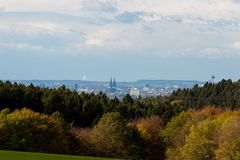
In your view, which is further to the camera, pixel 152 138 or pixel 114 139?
pixel 152 138

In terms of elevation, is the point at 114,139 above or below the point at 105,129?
below

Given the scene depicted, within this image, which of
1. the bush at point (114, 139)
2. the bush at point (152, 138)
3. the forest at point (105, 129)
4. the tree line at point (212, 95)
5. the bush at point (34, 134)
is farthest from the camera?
the tree line at point (212, 95)

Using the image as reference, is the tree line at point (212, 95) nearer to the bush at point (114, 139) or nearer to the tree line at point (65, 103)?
the tree line at point (65, 103)

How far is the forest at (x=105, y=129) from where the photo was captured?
67.8 m

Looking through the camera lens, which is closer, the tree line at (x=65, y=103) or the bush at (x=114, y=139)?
the bush at (x=114, y=139)

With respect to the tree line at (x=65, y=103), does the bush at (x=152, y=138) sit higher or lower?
lower

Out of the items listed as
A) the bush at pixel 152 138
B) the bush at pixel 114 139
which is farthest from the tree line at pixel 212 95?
the bush at pixel 114 139

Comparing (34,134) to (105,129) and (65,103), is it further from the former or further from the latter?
(65,103)

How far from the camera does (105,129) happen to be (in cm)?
7550

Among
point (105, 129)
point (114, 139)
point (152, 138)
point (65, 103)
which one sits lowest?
point (152, 138)

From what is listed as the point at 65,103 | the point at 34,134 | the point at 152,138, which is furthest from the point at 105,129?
the point at 65,103

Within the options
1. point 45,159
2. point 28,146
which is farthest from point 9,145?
point 45,159

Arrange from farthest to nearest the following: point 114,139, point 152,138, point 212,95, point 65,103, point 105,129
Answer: point 212,95 < point 65,103 < point 152,138 < point 105,129 < point 114,139

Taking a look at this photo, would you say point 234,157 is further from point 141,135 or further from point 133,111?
point 133,111
